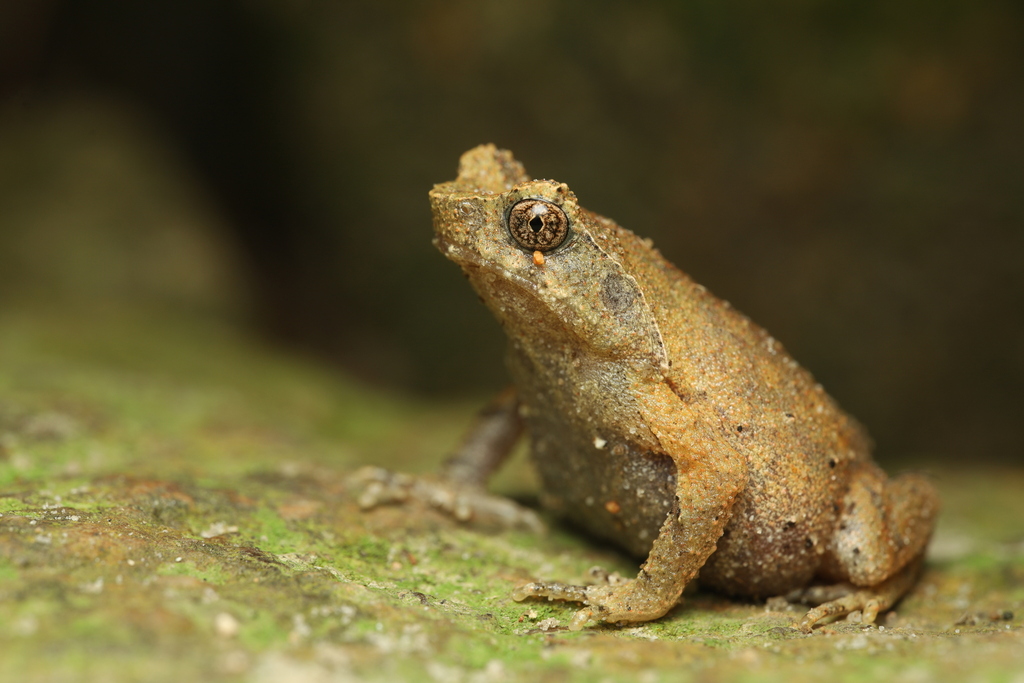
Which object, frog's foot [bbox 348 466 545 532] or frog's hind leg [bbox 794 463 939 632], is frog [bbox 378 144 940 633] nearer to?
frog's hind leg [bbox 794 463 939 632]

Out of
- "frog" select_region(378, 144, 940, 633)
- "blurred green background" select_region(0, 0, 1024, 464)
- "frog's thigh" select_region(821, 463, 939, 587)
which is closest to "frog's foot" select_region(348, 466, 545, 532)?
"frog" select_region(378, 144, 940, 633)

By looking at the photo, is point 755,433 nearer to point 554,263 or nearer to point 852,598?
point 852,598

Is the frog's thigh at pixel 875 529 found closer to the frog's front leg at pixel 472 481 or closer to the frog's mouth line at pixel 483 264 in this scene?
the frog's front leg at pixel 472 481

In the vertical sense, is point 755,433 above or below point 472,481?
above

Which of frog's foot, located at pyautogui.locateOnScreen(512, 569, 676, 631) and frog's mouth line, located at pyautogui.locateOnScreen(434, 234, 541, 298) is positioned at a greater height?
frog's mouth line, located at pyautogui.locateOnScreen(434, 234, 541, 298)

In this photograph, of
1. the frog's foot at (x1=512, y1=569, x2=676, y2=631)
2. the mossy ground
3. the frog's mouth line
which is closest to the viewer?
the mossy ground

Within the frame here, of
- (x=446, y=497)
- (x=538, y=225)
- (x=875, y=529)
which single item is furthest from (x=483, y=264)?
(x=875, y=529)

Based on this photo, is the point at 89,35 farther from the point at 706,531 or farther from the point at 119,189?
the point at 706,531
